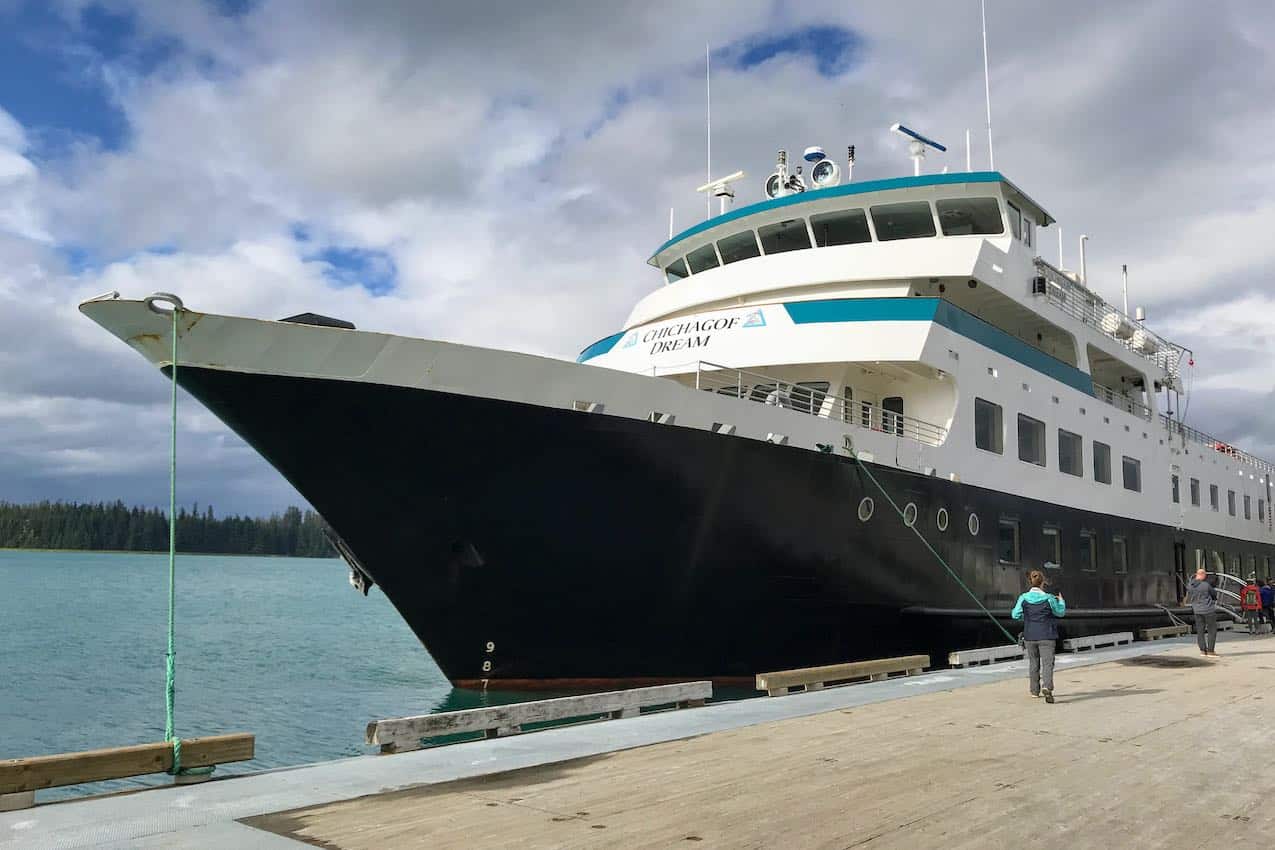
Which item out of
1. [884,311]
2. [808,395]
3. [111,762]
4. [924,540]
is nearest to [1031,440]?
[924,540]

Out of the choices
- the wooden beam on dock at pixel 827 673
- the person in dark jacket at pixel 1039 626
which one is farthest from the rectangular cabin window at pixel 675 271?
the person in dark jacket at pixel 1039 626

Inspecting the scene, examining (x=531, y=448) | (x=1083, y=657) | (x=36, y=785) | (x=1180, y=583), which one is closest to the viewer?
(x=36, y=785)

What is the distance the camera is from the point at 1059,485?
1742cm

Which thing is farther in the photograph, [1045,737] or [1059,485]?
[1059,485]

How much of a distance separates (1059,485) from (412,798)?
15087mm

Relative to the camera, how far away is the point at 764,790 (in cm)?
568

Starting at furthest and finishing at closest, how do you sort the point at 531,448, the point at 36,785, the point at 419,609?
the point at 419,609
the point at 531,448
the point at 36,785

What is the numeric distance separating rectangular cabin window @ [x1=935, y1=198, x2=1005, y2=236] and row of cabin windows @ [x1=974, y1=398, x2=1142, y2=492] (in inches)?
133

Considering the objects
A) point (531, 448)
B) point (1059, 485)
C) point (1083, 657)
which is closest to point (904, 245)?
point (1059, 485)

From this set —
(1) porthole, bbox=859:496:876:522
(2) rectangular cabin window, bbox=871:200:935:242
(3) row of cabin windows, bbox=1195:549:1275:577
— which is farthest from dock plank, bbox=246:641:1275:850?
(3) row of cabin windows, bbox=1195:549:1275:577

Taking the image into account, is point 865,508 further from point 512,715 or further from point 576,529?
point 512,715

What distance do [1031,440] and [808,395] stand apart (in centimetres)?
540

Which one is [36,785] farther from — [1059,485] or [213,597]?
[213,597]

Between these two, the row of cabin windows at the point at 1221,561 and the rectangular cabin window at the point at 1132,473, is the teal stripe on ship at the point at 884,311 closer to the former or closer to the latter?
the rectangular cabin window at the point at 1132,473
